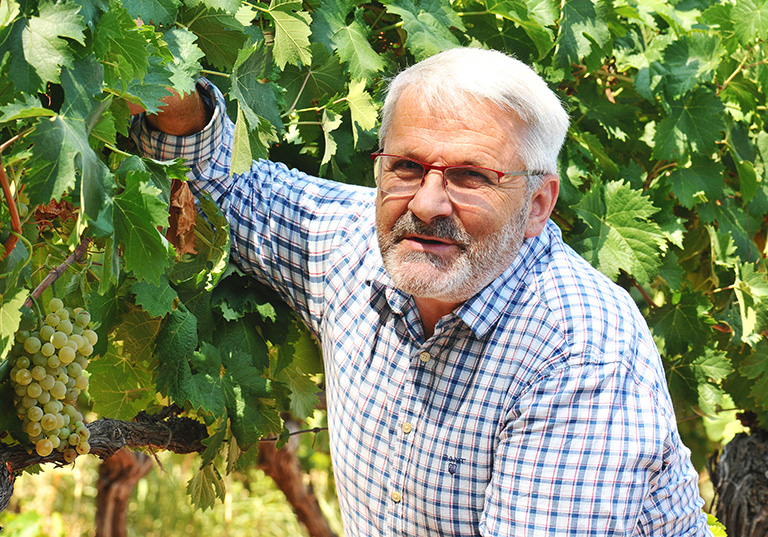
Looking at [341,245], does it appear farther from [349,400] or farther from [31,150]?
[31,150]

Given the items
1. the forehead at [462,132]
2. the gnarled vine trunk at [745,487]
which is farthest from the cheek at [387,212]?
the gnarled vine trunk at [745,487]

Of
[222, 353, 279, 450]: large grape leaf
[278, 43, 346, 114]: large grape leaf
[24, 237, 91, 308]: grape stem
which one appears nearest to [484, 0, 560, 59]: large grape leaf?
[278, 43, 346, 114]: large grape leaf

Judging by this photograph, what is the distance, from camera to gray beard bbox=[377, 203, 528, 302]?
4.85 ft

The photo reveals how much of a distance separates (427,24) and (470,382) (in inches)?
30.2

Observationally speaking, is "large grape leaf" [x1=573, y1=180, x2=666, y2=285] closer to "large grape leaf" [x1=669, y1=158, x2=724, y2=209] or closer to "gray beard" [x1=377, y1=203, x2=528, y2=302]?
"large grape leaf" [x1=669, y1=158, x2=724, y2=209]

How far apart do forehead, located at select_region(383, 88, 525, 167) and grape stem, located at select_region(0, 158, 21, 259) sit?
726mm

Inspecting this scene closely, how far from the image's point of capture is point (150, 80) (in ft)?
3.60

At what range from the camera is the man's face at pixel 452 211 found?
4.74 feet

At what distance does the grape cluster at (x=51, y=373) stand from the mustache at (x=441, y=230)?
605mm

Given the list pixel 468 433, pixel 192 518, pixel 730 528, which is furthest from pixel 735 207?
pixel 192 518

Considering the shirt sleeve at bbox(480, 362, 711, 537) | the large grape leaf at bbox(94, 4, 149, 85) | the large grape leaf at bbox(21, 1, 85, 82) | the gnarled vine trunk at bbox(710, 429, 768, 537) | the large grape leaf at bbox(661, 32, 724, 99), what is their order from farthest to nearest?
the gnarled vine trunk at bbox(710, 429, 768, 537)
the large grape leaf at bbox(661, 32, 724, 99)
the shirt sleeve at bbox(480, 362, 711, 537)
the large grape leaf at bbox(94, 4, 149, 85)
the large grape leaf at bbox(21, 1, 85, 82)

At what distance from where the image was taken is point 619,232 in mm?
1975

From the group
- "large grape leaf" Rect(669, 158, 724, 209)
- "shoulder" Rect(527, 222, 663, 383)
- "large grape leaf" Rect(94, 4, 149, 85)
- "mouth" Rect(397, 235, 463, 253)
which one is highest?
"large grape leaf" Rect(94, 4, 149, 85)

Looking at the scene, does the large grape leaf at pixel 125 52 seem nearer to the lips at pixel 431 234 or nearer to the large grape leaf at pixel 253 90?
the large grape leaf at pixel 253 90
